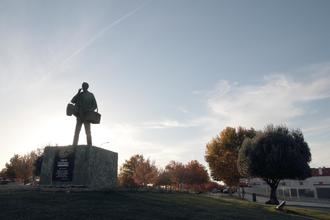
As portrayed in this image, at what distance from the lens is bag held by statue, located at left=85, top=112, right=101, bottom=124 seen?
20.6 meters

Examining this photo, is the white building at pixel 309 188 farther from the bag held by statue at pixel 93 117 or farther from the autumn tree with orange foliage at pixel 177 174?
the bag held by statue at pixel 93 117

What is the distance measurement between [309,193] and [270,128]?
87.9ft

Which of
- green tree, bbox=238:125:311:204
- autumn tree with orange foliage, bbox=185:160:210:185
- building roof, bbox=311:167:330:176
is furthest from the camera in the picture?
autumn tree with orange foliage, bbox=185:160:210:185

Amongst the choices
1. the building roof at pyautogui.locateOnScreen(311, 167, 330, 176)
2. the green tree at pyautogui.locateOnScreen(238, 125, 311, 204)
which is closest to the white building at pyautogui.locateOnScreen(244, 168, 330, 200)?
the building roof at pyautogui.locateOnScreen(311, 167, 330, 176)

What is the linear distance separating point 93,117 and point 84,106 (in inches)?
38.7

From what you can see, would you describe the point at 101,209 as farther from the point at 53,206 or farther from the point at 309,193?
the point at 309,193

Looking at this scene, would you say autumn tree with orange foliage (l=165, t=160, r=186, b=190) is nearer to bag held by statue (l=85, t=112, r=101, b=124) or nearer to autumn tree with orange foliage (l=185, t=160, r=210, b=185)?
autumn tree with orange foliage (l=185, t=160, r=210, b=185)

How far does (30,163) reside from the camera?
70.8 meters

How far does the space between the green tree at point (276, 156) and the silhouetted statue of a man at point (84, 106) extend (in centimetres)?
2507

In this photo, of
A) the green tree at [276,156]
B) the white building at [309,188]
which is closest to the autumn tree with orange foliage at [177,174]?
the white building at [309,188]

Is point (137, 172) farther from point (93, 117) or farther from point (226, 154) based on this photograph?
point (93, 117)

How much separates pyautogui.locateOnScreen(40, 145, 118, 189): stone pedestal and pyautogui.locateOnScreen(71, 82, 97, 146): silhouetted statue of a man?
1134 mm

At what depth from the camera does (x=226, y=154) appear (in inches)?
2263

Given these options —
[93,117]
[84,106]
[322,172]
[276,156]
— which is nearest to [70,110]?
[84,106]
